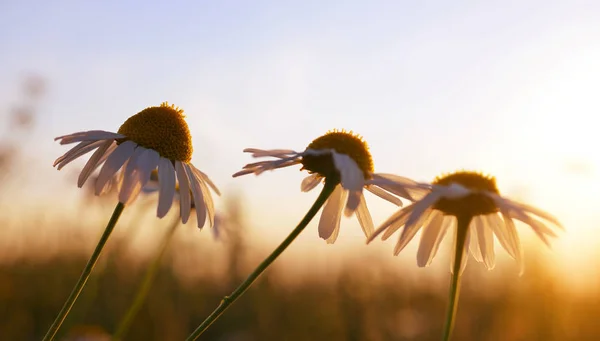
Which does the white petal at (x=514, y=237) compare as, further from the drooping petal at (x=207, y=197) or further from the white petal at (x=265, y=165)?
the drooping petal at (x=207, y=197)

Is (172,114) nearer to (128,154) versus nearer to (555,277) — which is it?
(128,154)

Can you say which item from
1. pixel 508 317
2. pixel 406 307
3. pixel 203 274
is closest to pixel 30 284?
pixel 203 274

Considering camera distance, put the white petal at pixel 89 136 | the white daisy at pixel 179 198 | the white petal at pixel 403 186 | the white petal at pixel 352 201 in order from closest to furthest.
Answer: the white petal at pixel 352 201, the white petal at pixel 403 186, the white petal at pixel 89 136, the white daisy at pixel 179 198

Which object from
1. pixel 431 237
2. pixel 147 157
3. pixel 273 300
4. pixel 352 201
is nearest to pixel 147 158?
pixel 147 157

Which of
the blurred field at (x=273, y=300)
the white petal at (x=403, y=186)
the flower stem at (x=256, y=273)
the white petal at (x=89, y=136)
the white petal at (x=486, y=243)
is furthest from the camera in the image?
the blurred field at (x=273, y=300)

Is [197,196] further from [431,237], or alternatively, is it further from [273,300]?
[273,300]

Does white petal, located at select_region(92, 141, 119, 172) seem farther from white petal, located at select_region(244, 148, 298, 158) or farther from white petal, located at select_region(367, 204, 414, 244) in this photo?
white petal, located at select_region(367, 204, 414, 244)

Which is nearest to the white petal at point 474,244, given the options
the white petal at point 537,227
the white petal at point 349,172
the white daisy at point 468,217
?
the white daisy at point 468,217
